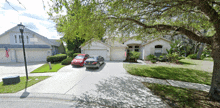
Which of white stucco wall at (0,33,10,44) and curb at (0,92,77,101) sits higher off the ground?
white stucco wall at (0,33,10,44)

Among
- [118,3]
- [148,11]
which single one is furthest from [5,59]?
[148,11]

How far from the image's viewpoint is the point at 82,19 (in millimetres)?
4191

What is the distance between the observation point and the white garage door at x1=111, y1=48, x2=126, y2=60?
50.5 feet

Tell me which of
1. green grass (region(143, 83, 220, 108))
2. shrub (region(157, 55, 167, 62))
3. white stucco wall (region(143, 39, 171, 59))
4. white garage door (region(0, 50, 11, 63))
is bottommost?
green grass (region(143, 83, 220, 108))

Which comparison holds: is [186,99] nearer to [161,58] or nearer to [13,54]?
[161,58]

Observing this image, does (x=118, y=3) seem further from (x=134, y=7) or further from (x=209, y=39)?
(x=209, y=39)

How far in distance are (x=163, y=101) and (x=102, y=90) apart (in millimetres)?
3110

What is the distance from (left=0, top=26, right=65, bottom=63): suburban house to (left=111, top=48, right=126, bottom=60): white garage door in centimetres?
1236

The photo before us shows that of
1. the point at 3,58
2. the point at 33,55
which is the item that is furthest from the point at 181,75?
the point at 3,58

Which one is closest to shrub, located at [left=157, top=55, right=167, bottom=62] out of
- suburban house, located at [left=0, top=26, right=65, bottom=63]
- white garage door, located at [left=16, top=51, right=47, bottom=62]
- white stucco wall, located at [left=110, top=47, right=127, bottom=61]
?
white stucco wall, located at [left=110, top=47, right=127, bottom=61]

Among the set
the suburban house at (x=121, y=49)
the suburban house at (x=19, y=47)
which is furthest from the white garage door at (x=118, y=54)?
the suburban house at (x=19, y=47)

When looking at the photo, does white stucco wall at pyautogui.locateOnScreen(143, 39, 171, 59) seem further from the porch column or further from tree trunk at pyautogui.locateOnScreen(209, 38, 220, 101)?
the porch column

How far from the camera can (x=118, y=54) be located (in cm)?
1552

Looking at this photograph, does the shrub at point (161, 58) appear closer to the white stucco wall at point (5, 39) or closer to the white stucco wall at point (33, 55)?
the white stucco wall at point (33, 55)
